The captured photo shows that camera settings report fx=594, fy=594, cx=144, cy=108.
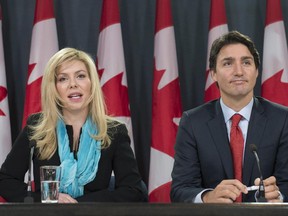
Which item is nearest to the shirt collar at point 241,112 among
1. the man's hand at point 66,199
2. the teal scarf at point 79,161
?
the teal scarf at point 79,161

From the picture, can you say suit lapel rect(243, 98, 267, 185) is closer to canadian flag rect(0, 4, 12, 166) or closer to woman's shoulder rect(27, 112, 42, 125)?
woman's shoulder rect(27, 112, 42, 125)

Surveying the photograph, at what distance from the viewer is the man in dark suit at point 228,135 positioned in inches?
115

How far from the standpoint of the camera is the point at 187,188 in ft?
9.42

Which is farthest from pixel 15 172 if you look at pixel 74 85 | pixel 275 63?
pixel 275 63

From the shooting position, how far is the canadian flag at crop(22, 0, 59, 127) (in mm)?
4207

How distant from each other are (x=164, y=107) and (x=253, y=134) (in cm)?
134

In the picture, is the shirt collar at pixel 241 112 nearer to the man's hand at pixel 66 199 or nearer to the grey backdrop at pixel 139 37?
the man's hand at pixel 66 199

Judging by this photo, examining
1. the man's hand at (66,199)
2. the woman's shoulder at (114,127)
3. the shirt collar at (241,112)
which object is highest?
the shirt collar at (241,112)

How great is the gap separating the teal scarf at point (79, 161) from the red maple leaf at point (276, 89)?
5.11 feet

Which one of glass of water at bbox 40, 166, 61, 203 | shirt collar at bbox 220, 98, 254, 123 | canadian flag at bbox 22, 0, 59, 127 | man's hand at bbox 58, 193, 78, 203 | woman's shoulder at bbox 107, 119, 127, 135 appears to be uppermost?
canadian flag at bbox 22, 0, 59, 127

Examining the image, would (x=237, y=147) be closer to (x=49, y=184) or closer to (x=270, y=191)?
(x=270, y=191)

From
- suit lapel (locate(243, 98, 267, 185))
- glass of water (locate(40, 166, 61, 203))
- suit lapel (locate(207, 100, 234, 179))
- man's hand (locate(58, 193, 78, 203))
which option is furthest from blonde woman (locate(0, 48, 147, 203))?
glass of water (locate(40, 166, 61, 203))

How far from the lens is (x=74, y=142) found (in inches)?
126

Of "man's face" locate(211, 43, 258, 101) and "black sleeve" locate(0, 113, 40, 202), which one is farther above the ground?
"man's face" locate(211, 43, 258, 101)
